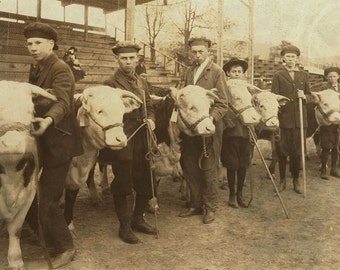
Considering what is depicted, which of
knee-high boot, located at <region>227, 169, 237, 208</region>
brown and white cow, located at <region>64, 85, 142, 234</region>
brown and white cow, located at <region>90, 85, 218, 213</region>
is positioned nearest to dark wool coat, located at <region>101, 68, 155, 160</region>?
brown and white cow, located at <region>64, 85, 142, 234</region>

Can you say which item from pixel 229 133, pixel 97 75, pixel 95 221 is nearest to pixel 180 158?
pixel 229 133

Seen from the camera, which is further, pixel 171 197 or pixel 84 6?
pixel 84 6

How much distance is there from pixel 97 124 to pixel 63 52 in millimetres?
9625

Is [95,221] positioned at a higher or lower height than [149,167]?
lower

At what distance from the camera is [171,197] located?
284 inches

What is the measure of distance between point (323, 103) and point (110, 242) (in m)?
5.58

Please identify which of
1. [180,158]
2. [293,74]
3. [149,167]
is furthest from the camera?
[293,74]

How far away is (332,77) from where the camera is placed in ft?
29.7

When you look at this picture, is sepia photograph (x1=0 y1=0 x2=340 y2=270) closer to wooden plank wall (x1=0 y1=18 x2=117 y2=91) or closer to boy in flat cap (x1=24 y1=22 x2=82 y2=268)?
boy in flat cap (x1=24 y1=22 x2=82 y2=268)

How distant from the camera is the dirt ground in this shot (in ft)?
14.4

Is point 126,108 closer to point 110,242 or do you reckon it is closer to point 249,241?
point 110,242

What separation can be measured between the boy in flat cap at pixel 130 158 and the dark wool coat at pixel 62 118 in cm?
77

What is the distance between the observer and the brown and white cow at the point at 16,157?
355 centimetres

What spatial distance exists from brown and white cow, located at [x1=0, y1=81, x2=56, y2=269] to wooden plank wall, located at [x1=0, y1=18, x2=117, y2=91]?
290 inches
